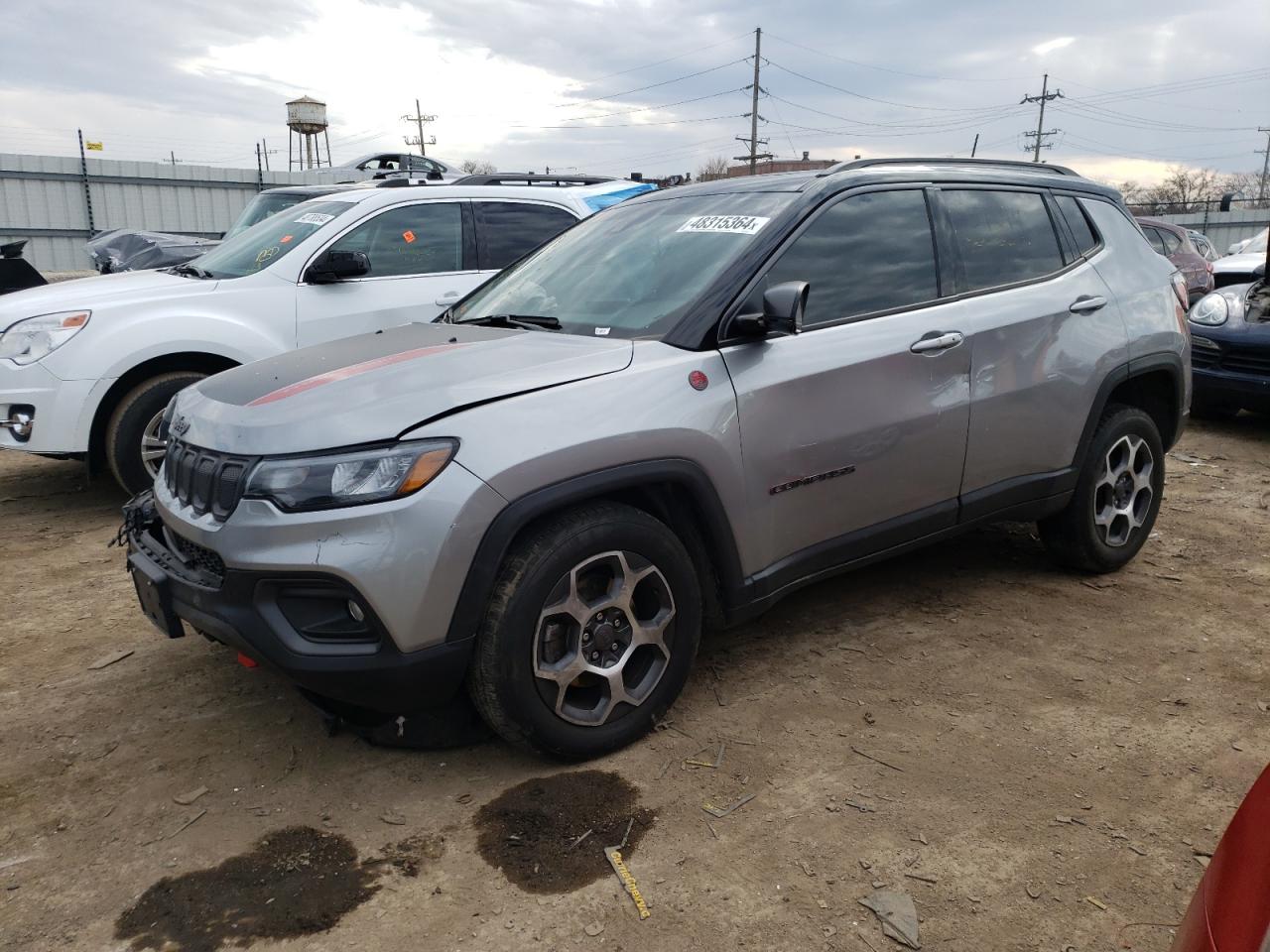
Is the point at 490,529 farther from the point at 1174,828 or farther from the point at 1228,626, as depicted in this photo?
the point at 1228,626

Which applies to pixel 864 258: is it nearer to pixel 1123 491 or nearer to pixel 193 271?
pixel 1123 491

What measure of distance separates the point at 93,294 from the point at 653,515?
4125 mm

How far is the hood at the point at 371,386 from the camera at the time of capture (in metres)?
2.59

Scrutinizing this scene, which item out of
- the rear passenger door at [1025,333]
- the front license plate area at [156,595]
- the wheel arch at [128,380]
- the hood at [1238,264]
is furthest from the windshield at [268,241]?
the hood at [1238,264]

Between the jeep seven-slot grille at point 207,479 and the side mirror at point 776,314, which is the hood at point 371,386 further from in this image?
the side mirror at point 776,314

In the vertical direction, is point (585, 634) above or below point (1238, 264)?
below

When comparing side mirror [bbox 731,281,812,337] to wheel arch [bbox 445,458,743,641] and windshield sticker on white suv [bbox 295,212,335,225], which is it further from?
windshield sticker on white suv [bbox 295,212,335,225]

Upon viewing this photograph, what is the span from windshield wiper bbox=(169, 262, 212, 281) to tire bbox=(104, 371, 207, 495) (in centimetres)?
83

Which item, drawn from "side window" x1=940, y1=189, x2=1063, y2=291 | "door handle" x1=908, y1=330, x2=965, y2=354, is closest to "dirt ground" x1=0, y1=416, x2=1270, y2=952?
"door handle" x1=908, y1=330, x2=965, y2=354

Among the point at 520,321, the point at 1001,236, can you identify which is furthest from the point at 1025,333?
the point at 520,321

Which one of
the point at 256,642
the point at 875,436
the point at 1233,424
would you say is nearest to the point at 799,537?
the point at 875,436

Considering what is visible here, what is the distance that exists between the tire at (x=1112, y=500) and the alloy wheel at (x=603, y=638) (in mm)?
2300

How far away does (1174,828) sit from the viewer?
265 centimetres

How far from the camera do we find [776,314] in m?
2.96
